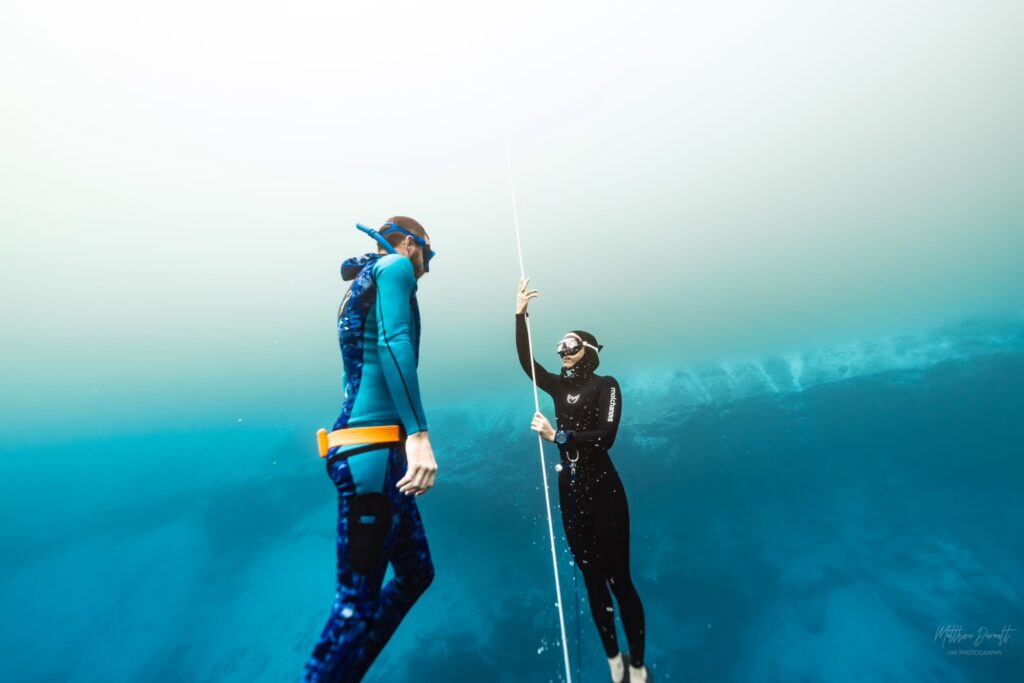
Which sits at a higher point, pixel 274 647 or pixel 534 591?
pixel 534 591

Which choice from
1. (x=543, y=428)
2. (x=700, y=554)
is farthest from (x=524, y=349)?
(x=700, y=554)

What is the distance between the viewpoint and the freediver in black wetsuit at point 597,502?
9.73ft

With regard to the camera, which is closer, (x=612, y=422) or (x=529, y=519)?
(x=612, y=422)

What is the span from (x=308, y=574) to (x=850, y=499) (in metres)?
27.8

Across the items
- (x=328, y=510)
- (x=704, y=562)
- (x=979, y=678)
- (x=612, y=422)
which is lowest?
(x=328, y=510)

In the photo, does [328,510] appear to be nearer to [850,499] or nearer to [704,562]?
[704,562]

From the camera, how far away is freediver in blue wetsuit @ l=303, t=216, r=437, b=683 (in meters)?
1.30

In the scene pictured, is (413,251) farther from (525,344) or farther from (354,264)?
(525,344)

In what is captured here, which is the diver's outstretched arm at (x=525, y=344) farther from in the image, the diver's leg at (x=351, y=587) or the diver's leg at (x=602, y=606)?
the diver's leg at (x=351, y=587)

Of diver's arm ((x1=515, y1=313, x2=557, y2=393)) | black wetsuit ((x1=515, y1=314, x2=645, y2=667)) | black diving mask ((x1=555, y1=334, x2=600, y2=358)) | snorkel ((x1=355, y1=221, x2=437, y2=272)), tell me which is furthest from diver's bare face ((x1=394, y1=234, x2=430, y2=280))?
black diving mask ((x1=555, y1=334, x2=600, y2=358))

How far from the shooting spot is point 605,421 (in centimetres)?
327

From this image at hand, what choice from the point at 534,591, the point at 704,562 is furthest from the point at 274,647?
the point at 704,562

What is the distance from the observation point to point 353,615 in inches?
50.9

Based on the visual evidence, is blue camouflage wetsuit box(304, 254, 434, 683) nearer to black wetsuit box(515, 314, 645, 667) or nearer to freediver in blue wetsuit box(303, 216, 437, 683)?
freediver in blue wetsuit box(303, 216, 437, 683)
